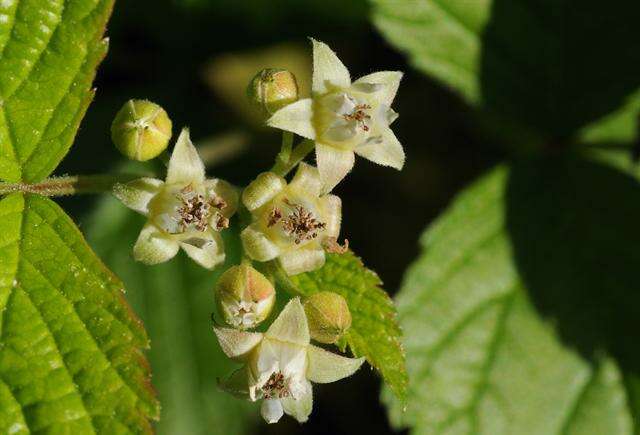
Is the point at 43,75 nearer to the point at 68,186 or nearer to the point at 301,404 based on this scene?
the point at 68,186

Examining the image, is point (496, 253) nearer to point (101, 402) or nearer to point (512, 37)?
point (512, 37)

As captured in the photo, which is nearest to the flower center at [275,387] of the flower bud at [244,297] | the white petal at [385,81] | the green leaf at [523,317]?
the flower bud at [244,297]

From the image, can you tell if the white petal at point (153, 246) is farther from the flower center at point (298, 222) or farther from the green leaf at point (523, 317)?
the green leaf at point (523, 317)

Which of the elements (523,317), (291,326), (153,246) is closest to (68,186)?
(153,246)

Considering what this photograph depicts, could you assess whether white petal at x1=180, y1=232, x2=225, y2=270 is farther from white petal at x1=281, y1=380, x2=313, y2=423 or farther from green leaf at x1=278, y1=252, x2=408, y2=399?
white petal at x1=281, y1=380, x2=313, y2=423

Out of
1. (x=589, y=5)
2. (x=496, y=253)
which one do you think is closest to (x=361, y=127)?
(x=496, y=253)

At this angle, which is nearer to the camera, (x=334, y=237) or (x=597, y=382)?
(x=334, y=237)
